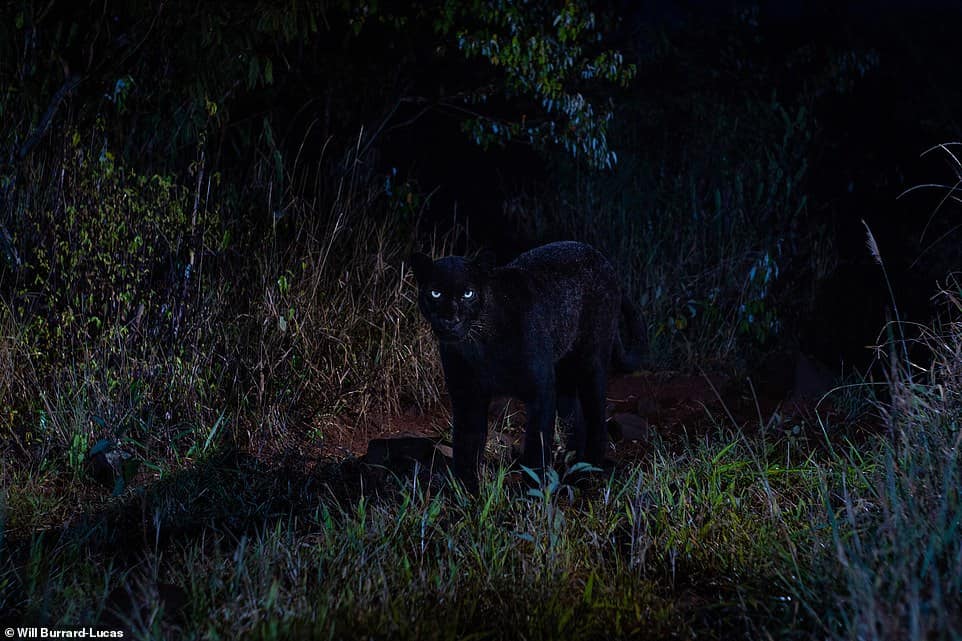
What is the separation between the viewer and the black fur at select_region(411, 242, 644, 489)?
4406 mm

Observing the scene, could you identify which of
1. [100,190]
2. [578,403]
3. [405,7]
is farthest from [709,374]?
[100,190]

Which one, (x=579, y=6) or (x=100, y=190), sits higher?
(x=579, y=6)

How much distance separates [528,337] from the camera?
4613mm

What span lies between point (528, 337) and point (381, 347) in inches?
75.1

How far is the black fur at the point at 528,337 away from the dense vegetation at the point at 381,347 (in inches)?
16.5

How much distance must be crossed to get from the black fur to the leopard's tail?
1.03ft

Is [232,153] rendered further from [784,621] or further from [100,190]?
[784,621]

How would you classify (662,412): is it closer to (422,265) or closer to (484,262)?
(484,262)

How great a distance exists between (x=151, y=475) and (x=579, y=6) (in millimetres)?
4981

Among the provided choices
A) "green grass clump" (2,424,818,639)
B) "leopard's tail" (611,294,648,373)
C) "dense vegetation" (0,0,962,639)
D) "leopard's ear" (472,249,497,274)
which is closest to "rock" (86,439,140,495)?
"dense vegetation" (0,0,962,639)

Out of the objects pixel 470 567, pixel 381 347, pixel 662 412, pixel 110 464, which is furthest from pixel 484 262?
pixel 662 412

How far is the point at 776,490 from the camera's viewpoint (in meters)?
3.94

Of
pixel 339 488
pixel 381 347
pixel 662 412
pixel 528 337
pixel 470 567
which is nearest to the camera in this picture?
pixel 470 567

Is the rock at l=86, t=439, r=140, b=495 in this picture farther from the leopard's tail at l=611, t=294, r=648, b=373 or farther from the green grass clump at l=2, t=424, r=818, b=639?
the leopard's tail at l=611, t=294, r=648, b=373
